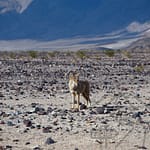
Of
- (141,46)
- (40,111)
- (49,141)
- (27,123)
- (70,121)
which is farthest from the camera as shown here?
(141,46)

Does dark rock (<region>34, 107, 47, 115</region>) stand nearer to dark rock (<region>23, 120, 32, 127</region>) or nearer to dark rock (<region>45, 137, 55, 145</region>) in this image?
dark rock (<region>23, 120, 32, 127</region>)

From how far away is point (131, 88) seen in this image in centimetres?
2373

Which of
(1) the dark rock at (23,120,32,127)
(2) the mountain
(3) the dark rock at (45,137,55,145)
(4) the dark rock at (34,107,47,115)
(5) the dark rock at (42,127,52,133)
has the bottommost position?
(3) the dark rock at (45,137,55,145)

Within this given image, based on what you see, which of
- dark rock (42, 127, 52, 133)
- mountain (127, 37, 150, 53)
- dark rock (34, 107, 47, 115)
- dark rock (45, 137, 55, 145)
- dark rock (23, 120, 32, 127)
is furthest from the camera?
mountain (127, 37, 150, 53)

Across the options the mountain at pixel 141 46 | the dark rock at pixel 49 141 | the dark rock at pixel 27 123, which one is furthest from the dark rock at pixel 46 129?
the mountain at pixel 141 46

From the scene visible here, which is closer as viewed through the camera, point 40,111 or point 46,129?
point 46,129

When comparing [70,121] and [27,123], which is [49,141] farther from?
[70,121]

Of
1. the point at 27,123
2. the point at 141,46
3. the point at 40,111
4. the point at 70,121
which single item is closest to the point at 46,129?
the point at 27,123

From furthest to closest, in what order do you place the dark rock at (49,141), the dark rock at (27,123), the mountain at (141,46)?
the mountain at (141,46) → the dark rock at (27,123) → the dark rock at (49,141)

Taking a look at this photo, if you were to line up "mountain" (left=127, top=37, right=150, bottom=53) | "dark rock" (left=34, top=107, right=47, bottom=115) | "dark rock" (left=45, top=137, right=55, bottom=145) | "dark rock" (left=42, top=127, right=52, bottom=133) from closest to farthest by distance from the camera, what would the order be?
1. "dark rock" (left=45, top=137, right=55, bottom=145)
2. "dark rock" (left=42, top=127, right=52, bottom=133)
3. "dark rock" (left=34, top=107, right=47, bottom=115)
4. "mountain" (left=127, top=37, right=150, bottom=53)

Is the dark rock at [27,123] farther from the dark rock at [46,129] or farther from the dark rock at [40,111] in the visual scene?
the dark rock at [40,111]

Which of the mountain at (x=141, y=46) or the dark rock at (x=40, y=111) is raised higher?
the mountain at (x=141, y=46)

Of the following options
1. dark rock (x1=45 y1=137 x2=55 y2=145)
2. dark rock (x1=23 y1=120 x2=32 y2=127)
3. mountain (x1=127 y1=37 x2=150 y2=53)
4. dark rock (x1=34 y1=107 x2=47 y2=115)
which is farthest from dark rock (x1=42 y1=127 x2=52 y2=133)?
mountain (x1=127 y1=37 x2=150 y2=53)

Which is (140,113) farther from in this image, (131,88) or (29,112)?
(131,88)
